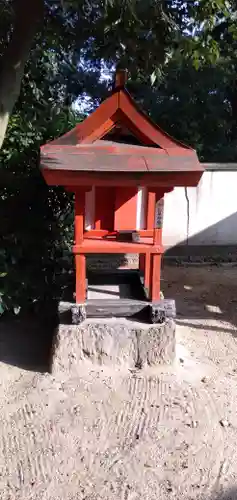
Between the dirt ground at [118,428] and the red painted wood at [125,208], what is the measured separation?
3.63 feet

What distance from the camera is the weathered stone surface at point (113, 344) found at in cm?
344

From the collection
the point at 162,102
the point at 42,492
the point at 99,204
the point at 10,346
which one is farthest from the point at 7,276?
the point at 162,102

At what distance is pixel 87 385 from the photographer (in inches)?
130

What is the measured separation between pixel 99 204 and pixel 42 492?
6.42ft

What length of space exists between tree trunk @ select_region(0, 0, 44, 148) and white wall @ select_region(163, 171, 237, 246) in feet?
15.7

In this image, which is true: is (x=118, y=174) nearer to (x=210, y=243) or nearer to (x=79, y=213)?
(x=79, y=213)

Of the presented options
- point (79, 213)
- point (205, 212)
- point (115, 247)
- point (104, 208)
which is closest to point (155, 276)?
point (115, 247)

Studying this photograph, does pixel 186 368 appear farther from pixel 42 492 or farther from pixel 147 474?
pixel 42 492

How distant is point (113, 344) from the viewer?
3461 millimetres

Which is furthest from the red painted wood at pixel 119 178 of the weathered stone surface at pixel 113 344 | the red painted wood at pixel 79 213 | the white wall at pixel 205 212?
the white wall at pixel 205 212

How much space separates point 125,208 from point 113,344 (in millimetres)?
1030

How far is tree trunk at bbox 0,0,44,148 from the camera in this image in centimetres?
323

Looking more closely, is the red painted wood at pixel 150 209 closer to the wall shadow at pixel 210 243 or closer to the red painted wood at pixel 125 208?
the red painted wood at pixel 125 208

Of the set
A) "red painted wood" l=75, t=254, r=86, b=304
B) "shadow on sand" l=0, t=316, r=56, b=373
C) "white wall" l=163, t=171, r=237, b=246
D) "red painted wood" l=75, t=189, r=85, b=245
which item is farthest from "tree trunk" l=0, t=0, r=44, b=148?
"white wall" l=163, t=171, r=237, b=246
